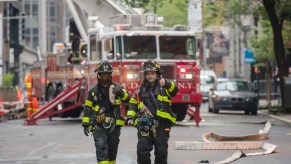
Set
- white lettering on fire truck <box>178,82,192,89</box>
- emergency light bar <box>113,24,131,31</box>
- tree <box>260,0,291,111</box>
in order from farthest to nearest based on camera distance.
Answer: tree <box>260,0,291,111</box>, emergency light bar <box>113,24,131,31</box>, white lettering on fire truck <box>178,82,192,89</box>

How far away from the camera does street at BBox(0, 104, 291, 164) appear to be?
15.8m

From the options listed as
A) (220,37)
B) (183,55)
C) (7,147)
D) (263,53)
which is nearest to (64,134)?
(7,147)

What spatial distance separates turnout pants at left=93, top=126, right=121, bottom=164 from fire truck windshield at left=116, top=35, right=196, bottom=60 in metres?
14.5

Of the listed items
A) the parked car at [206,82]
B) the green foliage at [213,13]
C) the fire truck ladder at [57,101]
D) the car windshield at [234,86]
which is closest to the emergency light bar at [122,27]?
the fire truck ladder at [57,101]

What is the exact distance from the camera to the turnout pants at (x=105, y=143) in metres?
12.2

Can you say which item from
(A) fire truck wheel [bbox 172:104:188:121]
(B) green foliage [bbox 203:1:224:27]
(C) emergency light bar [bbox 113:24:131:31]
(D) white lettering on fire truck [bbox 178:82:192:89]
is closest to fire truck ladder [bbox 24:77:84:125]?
(C) emergency light bar [bbox 113:24:131:31]

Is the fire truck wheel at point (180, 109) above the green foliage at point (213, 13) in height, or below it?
below

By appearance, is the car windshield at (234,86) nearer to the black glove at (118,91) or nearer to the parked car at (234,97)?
the parked car at (234,97)

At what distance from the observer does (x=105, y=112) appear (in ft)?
40.8

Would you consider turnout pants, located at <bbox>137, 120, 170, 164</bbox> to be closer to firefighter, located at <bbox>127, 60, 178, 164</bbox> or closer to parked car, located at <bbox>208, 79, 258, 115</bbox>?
firefighter, located at <bbox>127, 60, 178, 164</bbox>

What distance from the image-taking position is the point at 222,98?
37250 mm

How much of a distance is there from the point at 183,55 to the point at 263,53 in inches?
855

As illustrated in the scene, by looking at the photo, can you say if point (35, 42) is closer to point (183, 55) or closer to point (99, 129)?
point (183, 55)

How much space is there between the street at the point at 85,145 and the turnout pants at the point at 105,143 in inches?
111
